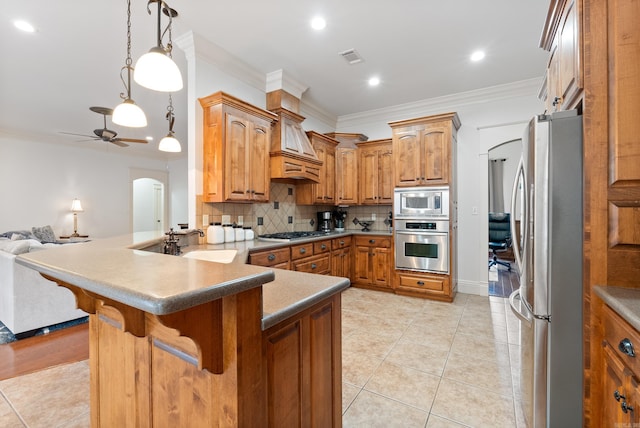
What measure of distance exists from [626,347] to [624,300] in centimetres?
19

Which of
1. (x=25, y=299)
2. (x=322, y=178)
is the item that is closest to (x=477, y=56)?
(x=322, y=178)

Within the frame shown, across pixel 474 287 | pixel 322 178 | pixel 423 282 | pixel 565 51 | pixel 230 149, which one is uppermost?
pixel 565 51

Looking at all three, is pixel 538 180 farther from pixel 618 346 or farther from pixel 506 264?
pixel 506 264

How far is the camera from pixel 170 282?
0.66 meters

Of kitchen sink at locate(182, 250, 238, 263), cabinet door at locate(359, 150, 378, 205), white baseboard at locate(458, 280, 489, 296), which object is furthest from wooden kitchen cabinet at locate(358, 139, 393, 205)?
kitchen sink at locate(182, 250, 238, 263)

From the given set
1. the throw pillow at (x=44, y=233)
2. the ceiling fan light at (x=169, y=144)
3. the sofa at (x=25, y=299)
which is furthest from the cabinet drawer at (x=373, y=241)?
the throw pillow at (x=44, y=233)

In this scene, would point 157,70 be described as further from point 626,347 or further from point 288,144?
point 626,347

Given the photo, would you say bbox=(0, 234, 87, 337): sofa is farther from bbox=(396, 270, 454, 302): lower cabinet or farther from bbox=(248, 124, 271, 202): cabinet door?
bbox=(396, 270, 454, 302): lower cabinet

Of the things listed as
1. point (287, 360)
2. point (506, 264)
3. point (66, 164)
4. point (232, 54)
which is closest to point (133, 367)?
point (287, 360)

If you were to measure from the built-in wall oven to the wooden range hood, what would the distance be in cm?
141

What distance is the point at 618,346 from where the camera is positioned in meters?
1.00

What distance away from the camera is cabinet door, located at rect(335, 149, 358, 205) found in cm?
479

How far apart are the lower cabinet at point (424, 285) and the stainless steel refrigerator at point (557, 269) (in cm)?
245

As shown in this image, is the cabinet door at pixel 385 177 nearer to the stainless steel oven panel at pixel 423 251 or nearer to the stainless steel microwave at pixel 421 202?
the stainless steel microwave at pixel 421 202
